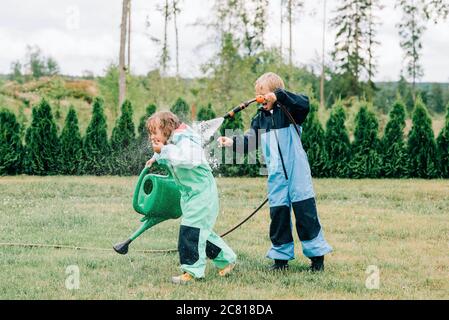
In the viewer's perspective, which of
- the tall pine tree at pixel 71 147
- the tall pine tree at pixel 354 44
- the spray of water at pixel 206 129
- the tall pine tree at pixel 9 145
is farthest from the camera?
the tall pine tree at pixel 354 44

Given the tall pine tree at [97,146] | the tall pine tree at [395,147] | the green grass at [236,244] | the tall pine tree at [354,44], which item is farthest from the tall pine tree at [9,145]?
the tall pine tree at [354,44]

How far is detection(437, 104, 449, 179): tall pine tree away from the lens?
12016 mm

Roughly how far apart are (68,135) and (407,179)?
6718 millimetres

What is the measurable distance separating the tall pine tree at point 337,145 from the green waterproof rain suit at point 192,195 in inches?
316

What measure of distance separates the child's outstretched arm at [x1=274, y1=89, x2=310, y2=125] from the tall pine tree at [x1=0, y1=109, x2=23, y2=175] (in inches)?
360

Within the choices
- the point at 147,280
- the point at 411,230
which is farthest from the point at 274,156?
the point at 411,230

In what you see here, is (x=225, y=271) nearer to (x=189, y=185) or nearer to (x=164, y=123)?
(x=189, y=185)

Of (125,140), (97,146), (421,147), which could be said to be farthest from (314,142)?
(97,146)

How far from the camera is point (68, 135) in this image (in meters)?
12.8

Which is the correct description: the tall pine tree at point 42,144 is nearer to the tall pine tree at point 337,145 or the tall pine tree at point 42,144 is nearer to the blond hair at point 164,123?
the tall pine tree at point 337,145

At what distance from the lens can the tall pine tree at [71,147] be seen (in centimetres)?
1277

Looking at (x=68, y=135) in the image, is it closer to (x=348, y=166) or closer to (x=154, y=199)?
(x=348, y=166)

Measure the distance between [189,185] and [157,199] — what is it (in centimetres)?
42

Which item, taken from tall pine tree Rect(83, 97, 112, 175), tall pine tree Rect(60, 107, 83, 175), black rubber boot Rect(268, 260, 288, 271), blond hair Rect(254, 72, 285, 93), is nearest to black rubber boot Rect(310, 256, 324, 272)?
black rubber boot Rect(268, 260, 288, 271)
